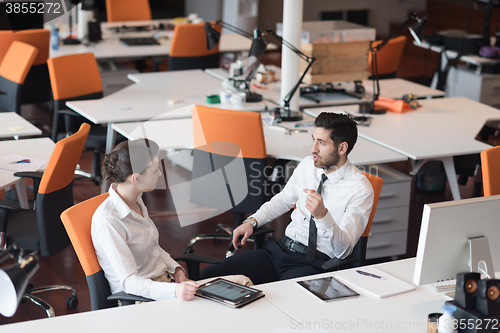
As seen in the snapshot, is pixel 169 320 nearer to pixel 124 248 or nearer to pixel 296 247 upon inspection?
pixel 124 248

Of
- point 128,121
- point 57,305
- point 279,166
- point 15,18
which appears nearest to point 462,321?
point 279,166

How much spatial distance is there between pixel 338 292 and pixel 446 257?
0.40 meters

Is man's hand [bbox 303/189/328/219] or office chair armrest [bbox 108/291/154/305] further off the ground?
man's hand [bbox 303/189/328/219]

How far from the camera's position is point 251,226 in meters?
2.76

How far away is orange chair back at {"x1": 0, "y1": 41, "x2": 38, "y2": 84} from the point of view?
178 inches

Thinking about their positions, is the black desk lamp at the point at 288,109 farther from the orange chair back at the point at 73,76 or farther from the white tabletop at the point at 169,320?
the white tabletop at the point at 169,320

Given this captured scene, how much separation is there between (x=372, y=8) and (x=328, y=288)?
9.47 meters

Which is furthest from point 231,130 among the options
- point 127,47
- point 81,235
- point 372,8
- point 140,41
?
point 372,8

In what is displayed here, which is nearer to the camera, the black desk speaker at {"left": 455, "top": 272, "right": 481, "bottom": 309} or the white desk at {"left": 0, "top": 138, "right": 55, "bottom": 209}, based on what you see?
the black desk speaker at {"left": 455, "top": 272, "right": 481, "bottom": 309}

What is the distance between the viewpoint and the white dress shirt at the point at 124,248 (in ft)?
6.89

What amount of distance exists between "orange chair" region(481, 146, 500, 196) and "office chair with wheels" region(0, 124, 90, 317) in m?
2.01

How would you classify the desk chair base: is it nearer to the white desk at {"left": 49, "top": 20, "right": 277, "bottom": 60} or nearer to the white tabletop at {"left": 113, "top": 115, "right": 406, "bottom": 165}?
the white tabletop at {"left": 113, "top": 115, "right": 406, "bottom": 165}

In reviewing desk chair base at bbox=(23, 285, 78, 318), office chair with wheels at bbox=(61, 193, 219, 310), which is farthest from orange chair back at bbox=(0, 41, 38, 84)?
office chair with wheels at bbox=(61, 193, 219, 310)

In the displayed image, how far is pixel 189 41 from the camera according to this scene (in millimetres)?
5613
